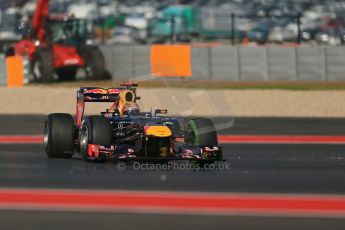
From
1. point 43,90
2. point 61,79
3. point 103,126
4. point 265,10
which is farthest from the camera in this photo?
point 265,10

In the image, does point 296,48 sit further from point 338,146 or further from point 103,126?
point 103,126

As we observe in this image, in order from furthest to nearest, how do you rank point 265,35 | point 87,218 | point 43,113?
point 265,35
point 43,113
point 87,218

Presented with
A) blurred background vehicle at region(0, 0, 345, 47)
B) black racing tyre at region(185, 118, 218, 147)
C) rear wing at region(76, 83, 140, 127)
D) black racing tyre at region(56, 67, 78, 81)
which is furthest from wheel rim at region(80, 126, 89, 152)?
blurred background vehicle at region(0, 0, 345, 47)

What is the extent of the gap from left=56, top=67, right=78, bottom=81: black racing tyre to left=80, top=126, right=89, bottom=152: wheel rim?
23.1 metres

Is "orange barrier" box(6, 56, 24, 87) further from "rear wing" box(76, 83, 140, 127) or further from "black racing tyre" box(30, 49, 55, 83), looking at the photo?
"rear wing" box(76, 83, 140, 127)

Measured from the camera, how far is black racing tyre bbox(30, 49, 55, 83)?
3600cm

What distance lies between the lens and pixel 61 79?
38.2 m

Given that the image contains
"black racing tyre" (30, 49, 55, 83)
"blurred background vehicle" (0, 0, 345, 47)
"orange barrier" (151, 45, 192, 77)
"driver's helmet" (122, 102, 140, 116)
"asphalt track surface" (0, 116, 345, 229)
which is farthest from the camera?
"blurred background vehicle" (0, 0, 345, 47)

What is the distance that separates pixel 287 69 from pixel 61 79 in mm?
8119

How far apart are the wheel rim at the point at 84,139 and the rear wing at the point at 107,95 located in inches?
33.3

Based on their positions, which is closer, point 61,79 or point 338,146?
point 338,146

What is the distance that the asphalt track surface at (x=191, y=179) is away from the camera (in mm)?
9805

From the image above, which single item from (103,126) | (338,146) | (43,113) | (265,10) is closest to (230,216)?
(103,126)

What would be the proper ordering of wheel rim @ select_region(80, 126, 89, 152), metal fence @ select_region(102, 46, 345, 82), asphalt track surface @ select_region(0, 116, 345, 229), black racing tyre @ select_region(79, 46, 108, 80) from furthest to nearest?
black racing tyre @ select_region(79, 46, 108, 80) → metal fence @ select_region(102, 46, 345, 82) → wheel rim @ select_region(80, 126, 89, 152) → asphalt track surface @ select_region(0, 116, 345, 229)
